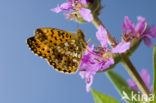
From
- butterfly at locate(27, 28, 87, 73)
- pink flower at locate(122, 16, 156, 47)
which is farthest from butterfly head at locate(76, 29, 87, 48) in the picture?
pink flower at locate(122, 16, 156, 47)

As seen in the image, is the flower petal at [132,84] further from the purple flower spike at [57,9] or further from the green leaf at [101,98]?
the purple flower spike at [57,9]

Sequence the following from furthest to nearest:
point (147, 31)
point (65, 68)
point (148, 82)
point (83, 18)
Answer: point (148, 82) → point (147, 31) → point (83, 18) → point (65, 68)

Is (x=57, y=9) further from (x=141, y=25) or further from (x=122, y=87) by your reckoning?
(x=122, y=87)

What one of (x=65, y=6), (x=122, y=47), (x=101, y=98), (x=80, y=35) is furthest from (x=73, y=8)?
(x=101, y=98)

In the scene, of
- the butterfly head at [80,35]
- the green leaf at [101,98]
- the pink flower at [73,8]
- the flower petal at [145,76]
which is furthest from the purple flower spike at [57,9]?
the flower petal at [145,76]

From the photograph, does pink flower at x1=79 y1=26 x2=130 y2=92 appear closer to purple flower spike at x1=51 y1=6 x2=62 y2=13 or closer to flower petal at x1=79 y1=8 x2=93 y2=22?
flower petal at x1=79 y1=8 x2=93 y2=22

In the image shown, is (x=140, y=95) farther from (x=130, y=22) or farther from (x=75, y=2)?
(x=75, y=2)

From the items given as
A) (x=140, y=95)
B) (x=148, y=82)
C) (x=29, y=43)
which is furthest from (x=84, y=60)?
(x=148, y=82)
